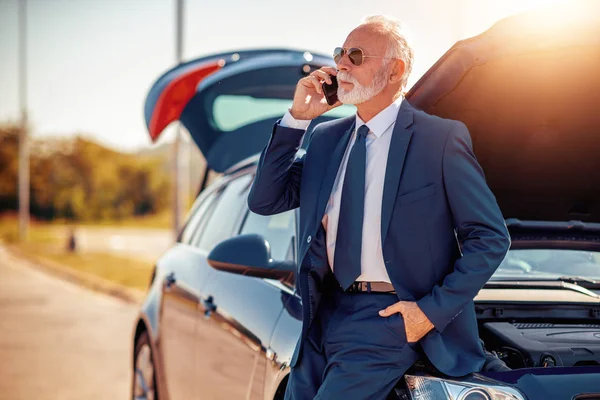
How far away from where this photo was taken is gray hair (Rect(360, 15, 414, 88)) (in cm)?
265

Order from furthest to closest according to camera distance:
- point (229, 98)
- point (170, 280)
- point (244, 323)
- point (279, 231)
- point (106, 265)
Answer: point (106, 265) → point (229, 98) → point (170, 280) → point (279, 231) → point (244, 323)

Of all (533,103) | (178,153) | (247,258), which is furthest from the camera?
(178,153)

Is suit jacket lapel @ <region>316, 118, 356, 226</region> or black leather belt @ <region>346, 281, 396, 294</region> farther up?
suit jacket lapel @ <region>316, 118, 356, 226</region>

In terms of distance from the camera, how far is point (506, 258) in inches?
148

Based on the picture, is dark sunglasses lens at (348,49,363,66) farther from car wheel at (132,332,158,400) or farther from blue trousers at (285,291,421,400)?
car wheel at (132,332,158,400)

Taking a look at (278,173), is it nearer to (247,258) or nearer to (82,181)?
(247,258)

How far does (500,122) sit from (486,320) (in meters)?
0.89

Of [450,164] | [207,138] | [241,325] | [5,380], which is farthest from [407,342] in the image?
[5,380]

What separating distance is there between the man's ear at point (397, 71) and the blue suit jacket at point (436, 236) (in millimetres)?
85

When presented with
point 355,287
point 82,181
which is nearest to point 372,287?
point 355,287

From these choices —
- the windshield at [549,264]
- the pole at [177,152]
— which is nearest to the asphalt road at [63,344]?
the pole at [177,152]

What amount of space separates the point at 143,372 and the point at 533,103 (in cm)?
332

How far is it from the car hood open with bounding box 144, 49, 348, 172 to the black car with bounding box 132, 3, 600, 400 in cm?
2

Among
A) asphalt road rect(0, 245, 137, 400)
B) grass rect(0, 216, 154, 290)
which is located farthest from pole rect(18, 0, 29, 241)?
asphalt road rect(0, 245, 137, 400)
